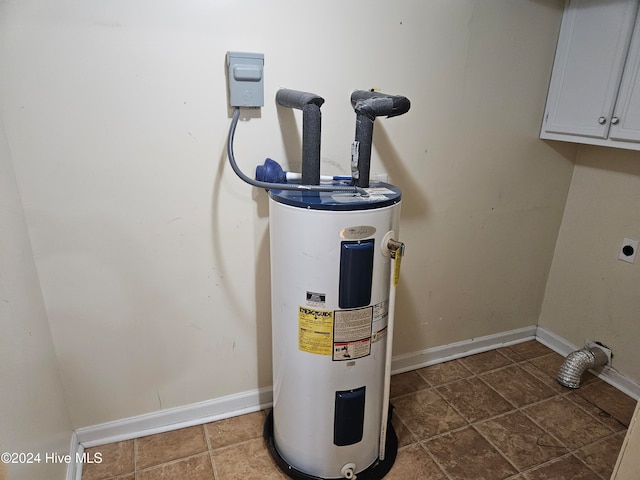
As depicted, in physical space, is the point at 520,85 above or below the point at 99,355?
above

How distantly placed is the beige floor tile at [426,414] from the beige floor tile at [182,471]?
2.65 feet

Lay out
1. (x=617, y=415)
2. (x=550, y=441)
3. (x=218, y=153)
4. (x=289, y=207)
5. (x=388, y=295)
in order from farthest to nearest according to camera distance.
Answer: (x=617, y=415)
(x=550, y=441)
(x=218, y=153)
(x=388, y=295)
(x=289, y=207)

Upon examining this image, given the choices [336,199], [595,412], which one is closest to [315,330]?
[336,199]

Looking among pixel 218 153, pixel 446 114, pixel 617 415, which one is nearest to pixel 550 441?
pixel 617 415

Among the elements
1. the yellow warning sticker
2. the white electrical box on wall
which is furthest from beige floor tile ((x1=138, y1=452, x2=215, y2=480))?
the white electrical box on wall

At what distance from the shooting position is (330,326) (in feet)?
4.04

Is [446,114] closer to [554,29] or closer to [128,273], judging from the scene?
[554,29]

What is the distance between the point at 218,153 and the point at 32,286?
71 cm

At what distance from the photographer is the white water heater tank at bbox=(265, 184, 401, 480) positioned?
3.84ft

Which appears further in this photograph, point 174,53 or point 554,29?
point 554,29

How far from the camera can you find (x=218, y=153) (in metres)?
1.42

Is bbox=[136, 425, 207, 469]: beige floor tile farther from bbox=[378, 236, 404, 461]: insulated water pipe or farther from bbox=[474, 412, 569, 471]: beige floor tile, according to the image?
bbox=[474, 412, 569, 471]: beige floor tile

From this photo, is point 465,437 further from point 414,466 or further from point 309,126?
point 309,126

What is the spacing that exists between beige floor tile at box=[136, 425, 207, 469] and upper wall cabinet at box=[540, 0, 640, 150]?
2.04 m
